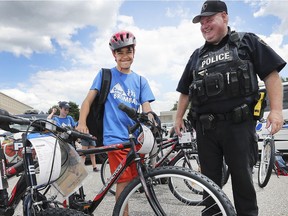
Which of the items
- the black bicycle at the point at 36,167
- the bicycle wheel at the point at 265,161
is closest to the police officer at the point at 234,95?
the black bicycle at the point at 36,167

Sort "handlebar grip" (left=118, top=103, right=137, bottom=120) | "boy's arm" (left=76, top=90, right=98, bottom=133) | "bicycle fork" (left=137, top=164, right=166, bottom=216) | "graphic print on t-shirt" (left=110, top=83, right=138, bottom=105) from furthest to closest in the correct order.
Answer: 1. "graphic print on t-shirt" (left=110, top=83, right=138, bottom=105)
2. "boy's arm" (left=76, top=90, right=98, bottom=133)
3. "handlebar grip" (left=118, top=103, right=137, bottom=120)
4. "bicycle fork" (left=137, top=164, right=166, bottom=216)

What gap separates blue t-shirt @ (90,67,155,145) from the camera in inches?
104

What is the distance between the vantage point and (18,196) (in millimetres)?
1941

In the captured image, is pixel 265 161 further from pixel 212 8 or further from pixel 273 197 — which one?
pixel 212 8

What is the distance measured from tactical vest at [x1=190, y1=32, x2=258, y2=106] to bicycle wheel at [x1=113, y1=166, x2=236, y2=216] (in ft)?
2.46

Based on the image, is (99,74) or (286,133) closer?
(99,74)

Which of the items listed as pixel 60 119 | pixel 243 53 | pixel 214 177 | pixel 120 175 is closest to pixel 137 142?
pixel 120 175

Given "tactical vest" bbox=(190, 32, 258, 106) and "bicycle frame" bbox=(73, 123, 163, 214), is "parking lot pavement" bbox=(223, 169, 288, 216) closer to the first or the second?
"tactical vest" bbox=(190, 32, 258, 106)

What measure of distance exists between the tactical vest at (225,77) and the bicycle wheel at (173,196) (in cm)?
75

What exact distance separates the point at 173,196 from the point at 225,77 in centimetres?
106

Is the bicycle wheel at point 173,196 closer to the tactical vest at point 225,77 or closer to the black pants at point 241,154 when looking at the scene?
the black pants at point 241,154

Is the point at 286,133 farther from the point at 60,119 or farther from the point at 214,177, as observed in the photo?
the point at 60,119

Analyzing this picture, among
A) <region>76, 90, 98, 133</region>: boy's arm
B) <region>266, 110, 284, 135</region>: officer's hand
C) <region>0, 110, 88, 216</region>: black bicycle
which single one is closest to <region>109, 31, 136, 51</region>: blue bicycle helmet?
<region>76, 90, 98, 133</region>: boy's arm

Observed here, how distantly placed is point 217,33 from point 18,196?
2.00 meters
